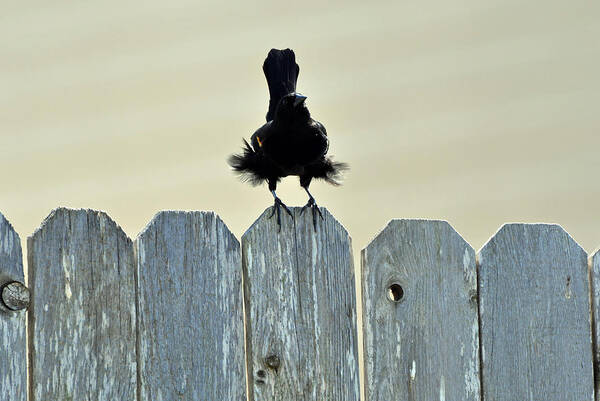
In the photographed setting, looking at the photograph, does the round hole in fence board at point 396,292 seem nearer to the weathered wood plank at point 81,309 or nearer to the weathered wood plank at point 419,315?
the weathered wood plank at point 419,315

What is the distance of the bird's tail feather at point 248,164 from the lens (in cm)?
402

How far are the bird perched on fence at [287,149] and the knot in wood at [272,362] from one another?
4.78 ft

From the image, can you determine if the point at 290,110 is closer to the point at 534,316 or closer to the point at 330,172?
the point at 330,172

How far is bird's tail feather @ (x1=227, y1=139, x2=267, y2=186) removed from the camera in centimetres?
402

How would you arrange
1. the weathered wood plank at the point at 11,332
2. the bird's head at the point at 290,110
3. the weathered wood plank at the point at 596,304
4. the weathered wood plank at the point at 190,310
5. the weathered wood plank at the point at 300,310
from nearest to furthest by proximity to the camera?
the weathered wood plank at the point at 11,332 < the weathered wood plank at the point at 190,310 < the weathered wood plank at the point at 300,310 < the weathered wood plank at the point at 596,304 < the bird's head at the point at 290,110

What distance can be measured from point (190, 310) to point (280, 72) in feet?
6.72

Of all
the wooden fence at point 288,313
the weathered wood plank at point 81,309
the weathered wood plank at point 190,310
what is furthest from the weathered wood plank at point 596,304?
the weathered wood plank at point 81,309

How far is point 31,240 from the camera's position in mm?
2240

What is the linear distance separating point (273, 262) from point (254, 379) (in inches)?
13.5

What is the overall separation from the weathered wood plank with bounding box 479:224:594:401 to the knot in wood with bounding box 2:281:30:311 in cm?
141

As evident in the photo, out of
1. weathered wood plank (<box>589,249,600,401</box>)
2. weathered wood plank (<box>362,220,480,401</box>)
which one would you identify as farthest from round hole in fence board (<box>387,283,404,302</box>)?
weathered wood plank (<box>589,249,600,401</box>)

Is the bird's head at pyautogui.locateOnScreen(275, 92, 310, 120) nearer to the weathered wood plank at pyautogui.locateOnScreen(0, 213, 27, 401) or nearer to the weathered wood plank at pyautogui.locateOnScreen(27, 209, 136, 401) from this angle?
the weathered wood plank at pyautogui.locateOnScreen(27, 209, 136, 401)

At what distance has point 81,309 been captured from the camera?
2.27 metres

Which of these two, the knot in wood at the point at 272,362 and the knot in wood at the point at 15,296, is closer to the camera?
the knot in wood at the point at 15,296
